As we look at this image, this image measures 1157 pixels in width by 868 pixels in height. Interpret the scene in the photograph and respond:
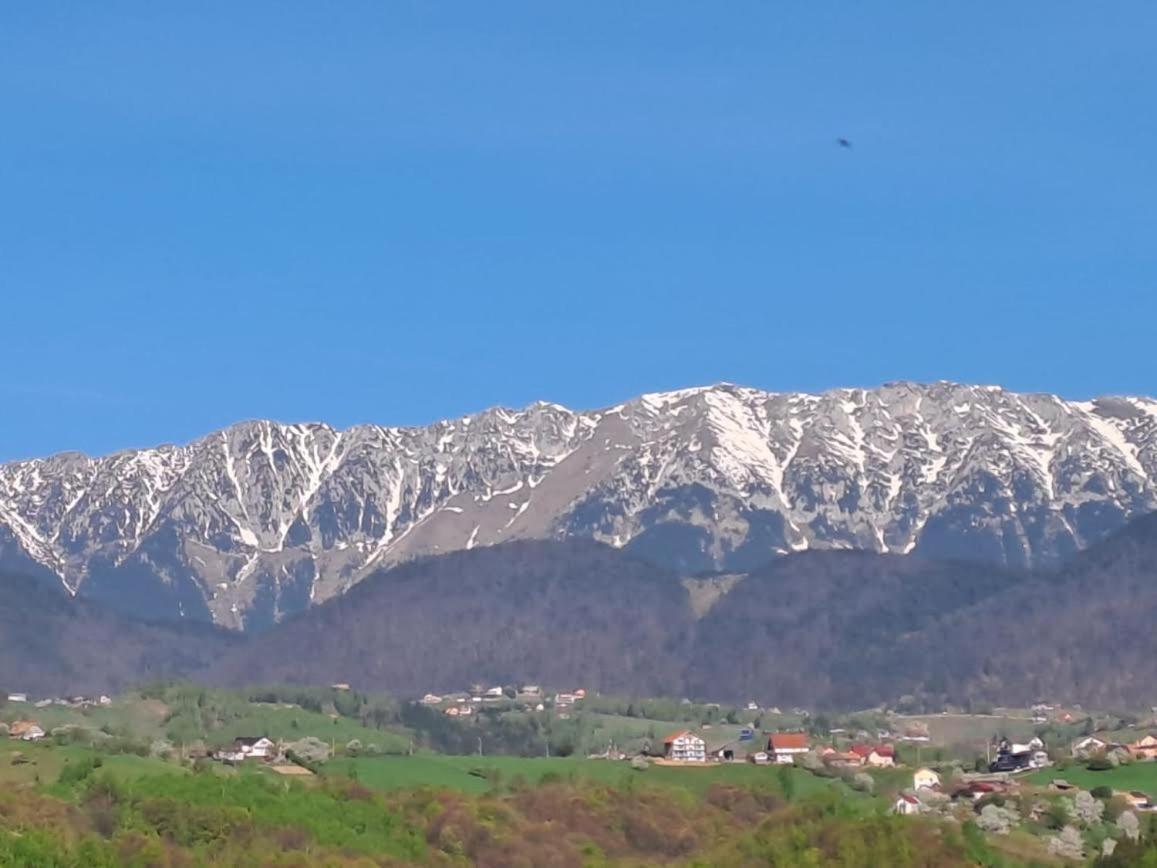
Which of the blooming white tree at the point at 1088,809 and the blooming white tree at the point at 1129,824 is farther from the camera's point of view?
the blooming white tree at the point at 1088,809

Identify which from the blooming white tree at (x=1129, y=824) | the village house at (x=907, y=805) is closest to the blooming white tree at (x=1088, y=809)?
the blooming white tree at (x=1129, y=824)

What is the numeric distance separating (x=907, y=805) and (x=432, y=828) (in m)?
34.9

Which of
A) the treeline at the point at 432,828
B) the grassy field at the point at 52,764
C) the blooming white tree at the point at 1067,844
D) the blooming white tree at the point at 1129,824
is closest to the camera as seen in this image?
the treeline at the point at 432,828

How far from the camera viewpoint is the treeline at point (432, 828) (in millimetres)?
148375

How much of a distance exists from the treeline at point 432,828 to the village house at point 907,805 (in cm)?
428

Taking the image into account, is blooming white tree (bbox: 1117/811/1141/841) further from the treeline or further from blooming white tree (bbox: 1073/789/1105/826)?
the treeline

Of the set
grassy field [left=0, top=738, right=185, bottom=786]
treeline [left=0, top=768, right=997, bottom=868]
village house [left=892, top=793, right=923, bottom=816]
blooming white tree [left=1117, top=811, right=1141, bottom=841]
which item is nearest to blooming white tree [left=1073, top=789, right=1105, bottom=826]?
blooming white tree [left=1117, top=811, right=1141, bottom=841]

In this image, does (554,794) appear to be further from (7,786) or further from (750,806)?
(7,786)

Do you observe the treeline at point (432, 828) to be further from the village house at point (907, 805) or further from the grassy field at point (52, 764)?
the village house at point (907, 805)

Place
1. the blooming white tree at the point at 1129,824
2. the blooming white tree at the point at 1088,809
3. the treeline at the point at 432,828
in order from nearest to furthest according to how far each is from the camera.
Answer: the treeline at the point at 432,828 < the blooming white tree at the point at 1129,824 < the blooming white tree at the point at 1088,809

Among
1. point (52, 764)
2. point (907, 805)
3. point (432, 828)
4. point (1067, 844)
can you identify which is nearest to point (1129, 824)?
point (1067, 844)

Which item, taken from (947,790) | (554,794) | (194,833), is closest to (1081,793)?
(947,790)

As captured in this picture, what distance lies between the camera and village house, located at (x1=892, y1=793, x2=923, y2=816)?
7138 inches

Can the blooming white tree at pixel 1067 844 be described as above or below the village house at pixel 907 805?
below
